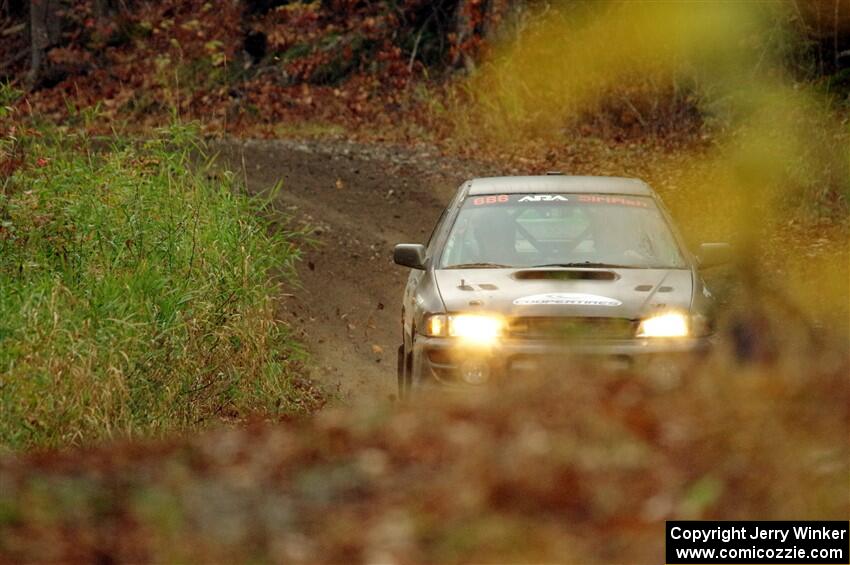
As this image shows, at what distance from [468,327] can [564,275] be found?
2.35 feet

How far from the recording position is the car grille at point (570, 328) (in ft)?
23.8

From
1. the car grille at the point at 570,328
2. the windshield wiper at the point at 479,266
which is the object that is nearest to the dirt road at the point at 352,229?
the windshield wiper at the point at 479,266

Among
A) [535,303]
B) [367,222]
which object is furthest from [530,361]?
[367,222]

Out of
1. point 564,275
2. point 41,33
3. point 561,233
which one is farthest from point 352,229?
point 41,33

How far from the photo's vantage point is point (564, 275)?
303 inches

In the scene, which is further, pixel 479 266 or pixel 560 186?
pixel 560 186

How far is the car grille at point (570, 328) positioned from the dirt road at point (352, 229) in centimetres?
298

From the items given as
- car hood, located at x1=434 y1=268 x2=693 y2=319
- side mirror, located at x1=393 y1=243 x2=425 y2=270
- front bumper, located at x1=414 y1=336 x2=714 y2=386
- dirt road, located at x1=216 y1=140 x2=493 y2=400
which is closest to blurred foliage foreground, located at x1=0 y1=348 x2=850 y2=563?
front bumper, located at x1=414 y1=336 x2=714 y2=386

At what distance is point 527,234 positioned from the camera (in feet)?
29.4

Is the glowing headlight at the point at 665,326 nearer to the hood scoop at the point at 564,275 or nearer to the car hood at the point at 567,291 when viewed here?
the car hood at the point at 567,291

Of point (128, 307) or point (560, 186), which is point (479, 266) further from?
point (128, 307)

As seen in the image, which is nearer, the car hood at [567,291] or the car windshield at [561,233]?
the car hood at [567,291]

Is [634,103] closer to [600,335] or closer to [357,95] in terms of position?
[357,95]

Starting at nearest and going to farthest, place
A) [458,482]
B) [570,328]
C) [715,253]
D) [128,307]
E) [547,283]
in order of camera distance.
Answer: [458,482] → [570,328] → [547,283] → [715,253] → [128,307]
